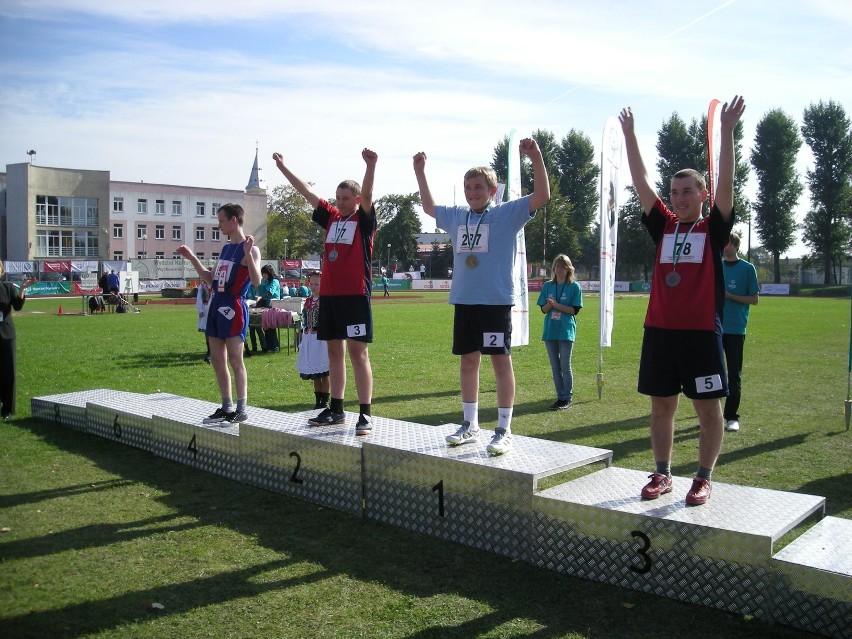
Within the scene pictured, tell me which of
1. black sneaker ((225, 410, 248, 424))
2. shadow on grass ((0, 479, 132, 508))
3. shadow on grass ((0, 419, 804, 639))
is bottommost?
shadow on grass ((0, 419, 804, 639))

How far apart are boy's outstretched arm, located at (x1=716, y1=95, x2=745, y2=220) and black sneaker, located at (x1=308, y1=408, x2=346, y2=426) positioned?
12.5 ft

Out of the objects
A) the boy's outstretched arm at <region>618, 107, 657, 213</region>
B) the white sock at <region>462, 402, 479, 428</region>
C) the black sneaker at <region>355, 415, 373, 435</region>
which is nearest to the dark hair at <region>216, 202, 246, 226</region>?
the black sneaker at <region>355, 415, 373, 435</region>

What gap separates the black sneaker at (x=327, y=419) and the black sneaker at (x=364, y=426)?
14.2 inches

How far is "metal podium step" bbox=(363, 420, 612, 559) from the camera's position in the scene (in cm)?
481

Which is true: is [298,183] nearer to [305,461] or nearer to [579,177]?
[305,461]

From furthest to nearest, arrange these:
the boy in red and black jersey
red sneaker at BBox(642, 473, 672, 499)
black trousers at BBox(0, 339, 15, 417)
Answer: black trousers at BBox(0, 339, 15, 417)
red sneaker at BBox(642, 473, 672, 499)
the boy in red and black jersey

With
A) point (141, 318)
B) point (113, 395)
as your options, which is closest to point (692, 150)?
point (141, 318)

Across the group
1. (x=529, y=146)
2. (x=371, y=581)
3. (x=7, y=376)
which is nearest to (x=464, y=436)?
(x=371, y=581)

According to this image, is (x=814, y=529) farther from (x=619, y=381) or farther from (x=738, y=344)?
(x=619, y=381)

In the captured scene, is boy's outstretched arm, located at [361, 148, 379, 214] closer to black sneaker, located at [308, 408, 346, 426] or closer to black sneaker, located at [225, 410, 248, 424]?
black sneaker, located at [308, 408, 346, 426]

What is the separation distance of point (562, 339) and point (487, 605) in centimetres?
649

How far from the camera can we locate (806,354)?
54.8 feet

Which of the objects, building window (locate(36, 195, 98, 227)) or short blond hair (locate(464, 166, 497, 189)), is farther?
building window (locate(36, 195, 98, 227))

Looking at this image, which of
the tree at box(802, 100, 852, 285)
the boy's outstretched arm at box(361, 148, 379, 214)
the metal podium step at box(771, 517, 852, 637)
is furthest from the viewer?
the tree at box(802, 100, 852, 285)
